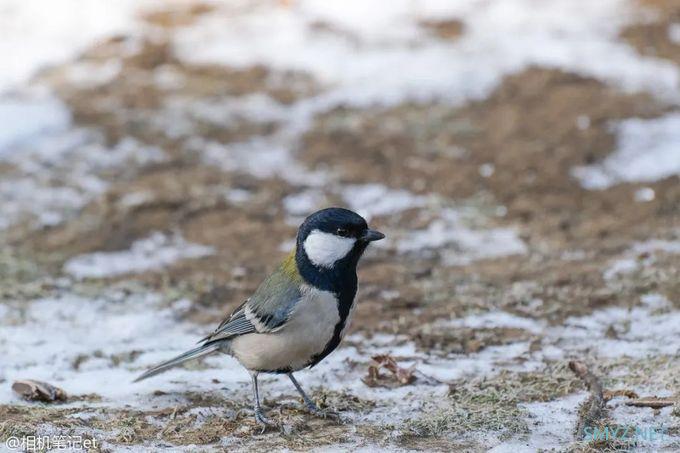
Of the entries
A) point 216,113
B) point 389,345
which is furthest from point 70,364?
point 216,113

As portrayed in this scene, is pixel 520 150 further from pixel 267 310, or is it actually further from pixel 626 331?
pixel 267 310

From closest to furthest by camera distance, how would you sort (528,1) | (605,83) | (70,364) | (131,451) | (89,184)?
(131,451), (70,364), (89,184), (605,83), (528,1)

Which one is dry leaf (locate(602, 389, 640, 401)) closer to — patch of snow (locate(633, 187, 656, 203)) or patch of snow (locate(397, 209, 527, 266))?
patch of snow (locate(397, 209, 527, 266))

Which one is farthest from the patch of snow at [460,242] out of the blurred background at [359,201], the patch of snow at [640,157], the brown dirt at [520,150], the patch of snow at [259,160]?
the patch of snow at [259,160]

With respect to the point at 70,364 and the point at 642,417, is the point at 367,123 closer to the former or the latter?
the point at 70,364

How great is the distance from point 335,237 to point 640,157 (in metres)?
4.12

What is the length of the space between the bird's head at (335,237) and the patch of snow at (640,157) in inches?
141

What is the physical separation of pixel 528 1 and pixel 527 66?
1409 mm

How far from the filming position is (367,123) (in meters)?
8.24

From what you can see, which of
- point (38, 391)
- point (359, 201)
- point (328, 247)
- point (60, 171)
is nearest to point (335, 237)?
point (328, 247)

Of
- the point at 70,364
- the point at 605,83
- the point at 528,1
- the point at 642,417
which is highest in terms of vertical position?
the point at 528,1

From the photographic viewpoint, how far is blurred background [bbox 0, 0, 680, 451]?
4215 millimetres

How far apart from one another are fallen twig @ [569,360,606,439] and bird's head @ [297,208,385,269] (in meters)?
1.18

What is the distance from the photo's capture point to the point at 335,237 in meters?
4.04
